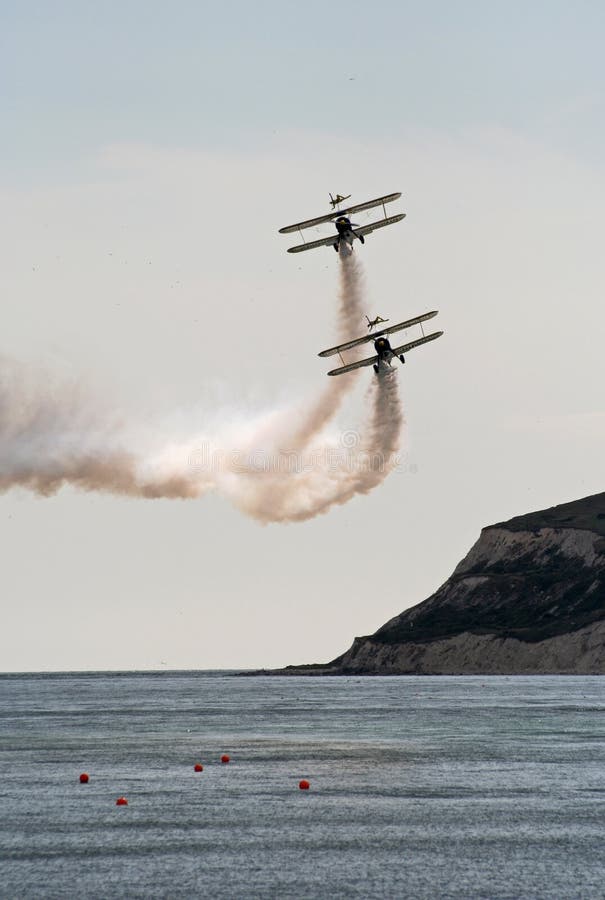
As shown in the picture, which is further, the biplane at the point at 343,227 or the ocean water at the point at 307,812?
the biplane at the point at 343,227

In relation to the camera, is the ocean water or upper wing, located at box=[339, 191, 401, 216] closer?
the ocean water

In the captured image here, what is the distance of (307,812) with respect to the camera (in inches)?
2522

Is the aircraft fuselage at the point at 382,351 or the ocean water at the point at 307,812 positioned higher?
the aircraft fuselage at the point at 382,351

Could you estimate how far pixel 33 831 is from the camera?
2281 inches

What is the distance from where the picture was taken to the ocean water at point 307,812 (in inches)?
1900

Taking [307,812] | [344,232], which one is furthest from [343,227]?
[307,812]

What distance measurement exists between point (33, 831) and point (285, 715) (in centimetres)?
8614

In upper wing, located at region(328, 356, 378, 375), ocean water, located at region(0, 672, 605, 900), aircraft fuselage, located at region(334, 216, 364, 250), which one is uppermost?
aircraft fuselage, located at region(334, 216, 364, 250)

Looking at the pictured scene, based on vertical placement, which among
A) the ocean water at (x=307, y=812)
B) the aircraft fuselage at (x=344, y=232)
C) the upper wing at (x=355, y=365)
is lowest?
the ocean water at (x=307, y=812)

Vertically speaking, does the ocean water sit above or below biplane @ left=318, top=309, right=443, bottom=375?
below

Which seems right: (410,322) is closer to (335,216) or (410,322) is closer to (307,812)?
(335,216)

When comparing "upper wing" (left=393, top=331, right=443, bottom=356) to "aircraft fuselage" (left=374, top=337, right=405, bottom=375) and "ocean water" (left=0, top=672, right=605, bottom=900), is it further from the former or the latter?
"ocean water" (left=0, top=672, right=605, bottom=900)

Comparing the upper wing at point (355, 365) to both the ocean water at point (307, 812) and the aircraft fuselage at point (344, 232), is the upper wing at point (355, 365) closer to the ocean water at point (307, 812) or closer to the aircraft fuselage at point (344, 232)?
the aircraft fuselage at point (344, 232)

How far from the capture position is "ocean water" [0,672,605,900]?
158 ft
